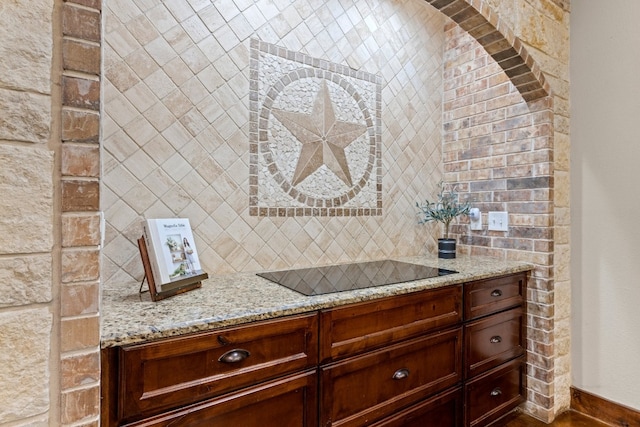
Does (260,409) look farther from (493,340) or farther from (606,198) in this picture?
(606,198)

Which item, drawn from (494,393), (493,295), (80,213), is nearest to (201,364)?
(80,213)

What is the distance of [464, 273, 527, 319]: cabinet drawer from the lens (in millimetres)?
1854

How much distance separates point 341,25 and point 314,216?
46.8 inches

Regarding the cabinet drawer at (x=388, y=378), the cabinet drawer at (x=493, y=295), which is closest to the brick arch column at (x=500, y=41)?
the cabinet drawer at (x=493, y=295)

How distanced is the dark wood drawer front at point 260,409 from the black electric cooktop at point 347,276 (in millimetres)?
346

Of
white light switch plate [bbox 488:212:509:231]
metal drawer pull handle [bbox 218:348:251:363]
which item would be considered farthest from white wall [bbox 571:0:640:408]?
metal drawer pull handle [bbox 218:348:251:363]

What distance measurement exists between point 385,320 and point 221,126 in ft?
3.98

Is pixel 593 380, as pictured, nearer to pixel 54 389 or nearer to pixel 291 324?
pixel 291 324

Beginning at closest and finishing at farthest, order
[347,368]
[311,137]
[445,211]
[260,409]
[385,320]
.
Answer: [260,409] < [347,368] < [385,320] < [311,137] < [445,211]

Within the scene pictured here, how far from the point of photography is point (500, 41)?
6.31ft

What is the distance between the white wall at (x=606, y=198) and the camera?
1.97 metres

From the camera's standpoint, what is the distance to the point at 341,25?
7.20 feet

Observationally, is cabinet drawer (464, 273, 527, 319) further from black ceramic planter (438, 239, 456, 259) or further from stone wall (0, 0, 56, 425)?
stone wall (0, 0, 56, 425)

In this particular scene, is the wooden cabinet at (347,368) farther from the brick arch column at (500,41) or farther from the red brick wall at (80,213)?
the brick arch column at (500,41)
